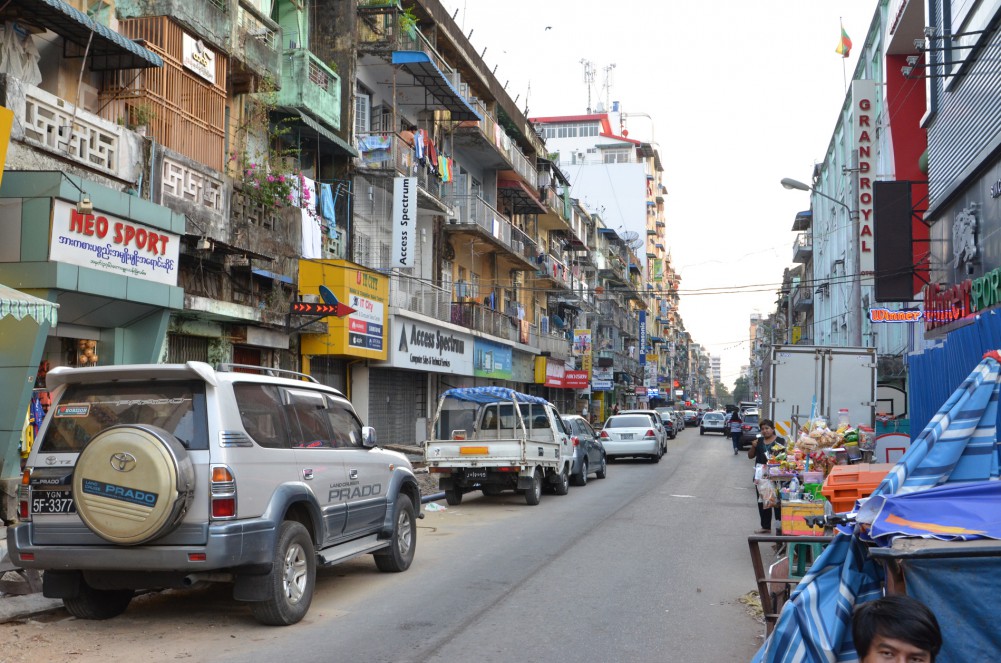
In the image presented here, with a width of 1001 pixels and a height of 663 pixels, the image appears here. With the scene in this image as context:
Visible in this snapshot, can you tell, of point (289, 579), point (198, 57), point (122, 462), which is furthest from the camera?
point (198, 57)

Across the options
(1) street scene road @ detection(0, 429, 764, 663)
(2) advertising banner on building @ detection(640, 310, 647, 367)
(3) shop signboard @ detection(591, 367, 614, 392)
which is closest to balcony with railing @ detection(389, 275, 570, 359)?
(3) shop signboard @ detection(591, 367, 614, 392)

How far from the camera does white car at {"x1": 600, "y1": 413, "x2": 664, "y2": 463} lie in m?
30.0

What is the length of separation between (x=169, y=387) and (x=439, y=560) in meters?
4.71

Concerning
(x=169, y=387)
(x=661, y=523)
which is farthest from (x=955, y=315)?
(x=169, y=387)

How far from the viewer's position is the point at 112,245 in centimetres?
1377

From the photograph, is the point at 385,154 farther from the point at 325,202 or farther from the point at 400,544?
the point at 400,544

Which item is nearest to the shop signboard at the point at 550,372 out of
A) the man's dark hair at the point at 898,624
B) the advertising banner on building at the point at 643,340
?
the advertising banner on building at the point at 643,340

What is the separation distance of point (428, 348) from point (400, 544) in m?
19.8

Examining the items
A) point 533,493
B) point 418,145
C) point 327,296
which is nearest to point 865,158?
point 418,145

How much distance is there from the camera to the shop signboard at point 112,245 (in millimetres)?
12648

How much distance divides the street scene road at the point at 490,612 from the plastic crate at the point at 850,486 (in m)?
1.24

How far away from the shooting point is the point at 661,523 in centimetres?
1467

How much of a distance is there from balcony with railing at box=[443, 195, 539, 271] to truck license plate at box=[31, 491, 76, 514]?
25.7m

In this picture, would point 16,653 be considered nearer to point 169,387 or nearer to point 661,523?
point 169,387
